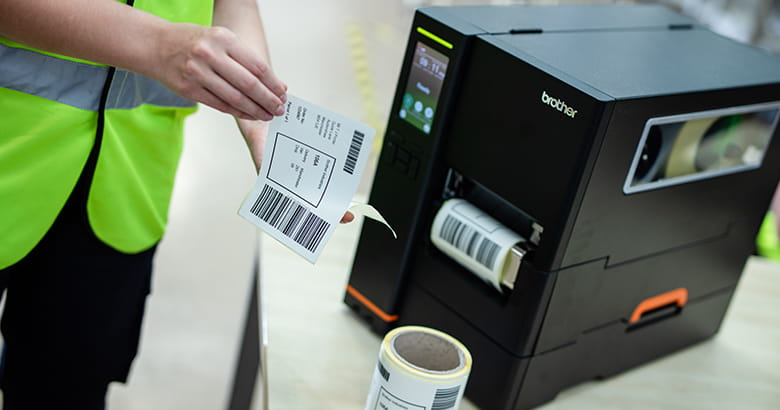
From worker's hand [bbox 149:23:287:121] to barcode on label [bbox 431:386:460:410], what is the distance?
32 cm

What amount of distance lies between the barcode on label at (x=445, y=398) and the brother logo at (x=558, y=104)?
303mm

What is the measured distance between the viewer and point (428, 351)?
853 mm

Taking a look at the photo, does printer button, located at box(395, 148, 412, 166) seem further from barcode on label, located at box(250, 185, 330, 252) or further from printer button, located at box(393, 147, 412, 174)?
barcode on label, located at box(250, 185, 330, 252)

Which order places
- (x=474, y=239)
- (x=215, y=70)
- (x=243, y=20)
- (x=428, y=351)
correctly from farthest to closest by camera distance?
(x=243, y=20) < (x=474, y=239) < (x=428, y=351) < (x=215, y=70)

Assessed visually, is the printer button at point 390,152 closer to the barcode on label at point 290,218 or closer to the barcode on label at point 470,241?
the barcode on label at point 470,241

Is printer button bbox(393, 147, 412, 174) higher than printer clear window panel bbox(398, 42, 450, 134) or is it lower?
lower

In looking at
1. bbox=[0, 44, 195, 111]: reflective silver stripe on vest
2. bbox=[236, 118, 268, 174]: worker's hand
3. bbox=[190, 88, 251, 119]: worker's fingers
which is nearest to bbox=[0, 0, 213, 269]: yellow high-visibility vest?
bbox=[0, 44, 195, 111]: reflective silver stripe on vest

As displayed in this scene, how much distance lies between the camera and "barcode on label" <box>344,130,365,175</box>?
79 cm

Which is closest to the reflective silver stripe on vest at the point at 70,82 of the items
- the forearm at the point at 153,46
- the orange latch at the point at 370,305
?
the forearm at the point at 153,46

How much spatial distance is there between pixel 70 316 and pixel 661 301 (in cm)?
80

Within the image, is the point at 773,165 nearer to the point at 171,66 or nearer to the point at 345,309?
the point at 345,309

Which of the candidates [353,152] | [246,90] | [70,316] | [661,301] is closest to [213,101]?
[246,90]

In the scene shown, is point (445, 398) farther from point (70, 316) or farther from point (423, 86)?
point (70, 316)

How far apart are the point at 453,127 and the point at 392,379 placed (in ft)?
1.07
